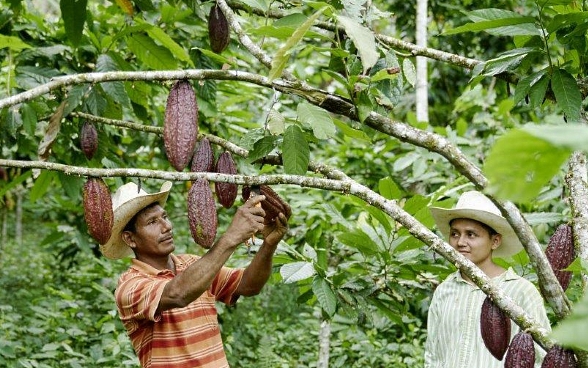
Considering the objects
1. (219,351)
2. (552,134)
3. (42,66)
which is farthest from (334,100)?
(42,66)

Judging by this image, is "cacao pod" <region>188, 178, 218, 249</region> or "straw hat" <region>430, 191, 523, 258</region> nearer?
"cacao pod" <region>188, 178, 218, 249</region>

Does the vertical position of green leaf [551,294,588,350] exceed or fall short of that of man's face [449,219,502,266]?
it falls short

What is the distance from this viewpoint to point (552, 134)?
0.34 m

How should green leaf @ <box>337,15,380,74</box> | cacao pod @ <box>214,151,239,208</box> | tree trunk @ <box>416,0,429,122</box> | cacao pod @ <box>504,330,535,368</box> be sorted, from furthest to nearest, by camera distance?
1. tree trunk @ <box>416,0,429,122</box>
2. cacao pod @ <box>214,151,239,208</box>
3. cacao pod @ <box>504,330,535,368</box>
4. green leaf @ <box>337,15,380,74</box>

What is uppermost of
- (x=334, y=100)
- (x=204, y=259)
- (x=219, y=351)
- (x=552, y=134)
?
(x=334, y=100)

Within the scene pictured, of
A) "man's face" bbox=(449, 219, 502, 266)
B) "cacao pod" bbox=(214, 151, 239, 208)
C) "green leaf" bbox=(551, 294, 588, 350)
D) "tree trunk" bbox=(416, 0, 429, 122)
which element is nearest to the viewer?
"green leaf" bbox=(551, 294, 588, 350)

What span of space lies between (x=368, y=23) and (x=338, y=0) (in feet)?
0.30

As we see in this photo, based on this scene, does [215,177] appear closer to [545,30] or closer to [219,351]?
[545,30]

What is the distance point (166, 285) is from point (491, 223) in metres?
1.09

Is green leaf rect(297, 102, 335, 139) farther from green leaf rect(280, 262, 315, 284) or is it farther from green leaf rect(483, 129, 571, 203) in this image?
green leaf rect(483, 129, 571, 203)

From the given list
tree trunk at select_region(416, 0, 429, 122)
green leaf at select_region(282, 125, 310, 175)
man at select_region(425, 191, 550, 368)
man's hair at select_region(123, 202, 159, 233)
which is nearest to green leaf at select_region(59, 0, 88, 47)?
man's hair at select_region(123, 202, 159, 233)

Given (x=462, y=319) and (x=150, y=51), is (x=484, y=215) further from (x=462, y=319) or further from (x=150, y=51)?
(x=150, y=51)

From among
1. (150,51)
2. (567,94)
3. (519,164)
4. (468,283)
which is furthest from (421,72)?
(519,164)

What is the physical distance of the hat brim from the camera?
2.25 m
